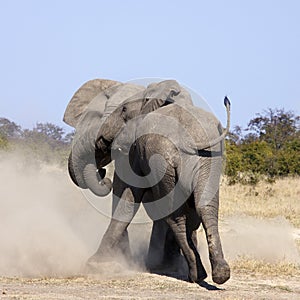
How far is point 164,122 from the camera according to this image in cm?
837

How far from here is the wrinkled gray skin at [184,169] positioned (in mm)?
7852

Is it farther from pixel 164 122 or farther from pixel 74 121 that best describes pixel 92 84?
pixel 164 122

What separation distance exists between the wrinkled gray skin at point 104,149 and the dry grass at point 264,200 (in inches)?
196

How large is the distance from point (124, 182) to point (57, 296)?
2738 mm

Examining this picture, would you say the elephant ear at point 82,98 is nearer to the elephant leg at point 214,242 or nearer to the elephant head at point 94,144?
the elephant head at point 94,144

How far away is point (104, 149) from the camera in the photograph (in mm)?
10055

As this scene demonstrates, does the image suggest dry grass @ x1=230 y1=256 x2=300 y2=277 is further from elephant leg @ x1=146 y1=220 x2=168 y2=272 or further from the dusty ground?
elephant leg @ x1=146 y1=220 x2=168 y2=272

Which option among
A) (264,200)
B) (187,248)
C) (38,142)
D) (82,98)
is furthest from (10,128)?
(187,248)

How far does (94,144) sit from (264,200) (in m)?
9.74

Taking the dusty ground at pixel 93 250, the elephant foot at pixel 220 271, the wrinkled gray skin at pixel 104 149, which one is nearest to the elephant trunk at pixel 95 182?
the wrinkled gray skin at pixel 104 149

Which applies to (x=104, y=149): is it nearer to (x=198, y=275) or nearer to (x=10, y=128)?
(x=198, y=275)

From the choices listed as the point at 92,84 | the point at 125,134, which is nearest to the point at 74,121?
the point at 92,84

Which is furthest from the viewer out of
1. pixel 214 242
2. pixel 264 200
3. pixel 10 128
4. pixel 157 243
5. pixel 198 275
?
pixel 10 128

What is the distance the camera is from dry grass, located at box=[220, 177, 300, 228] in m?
16.0
